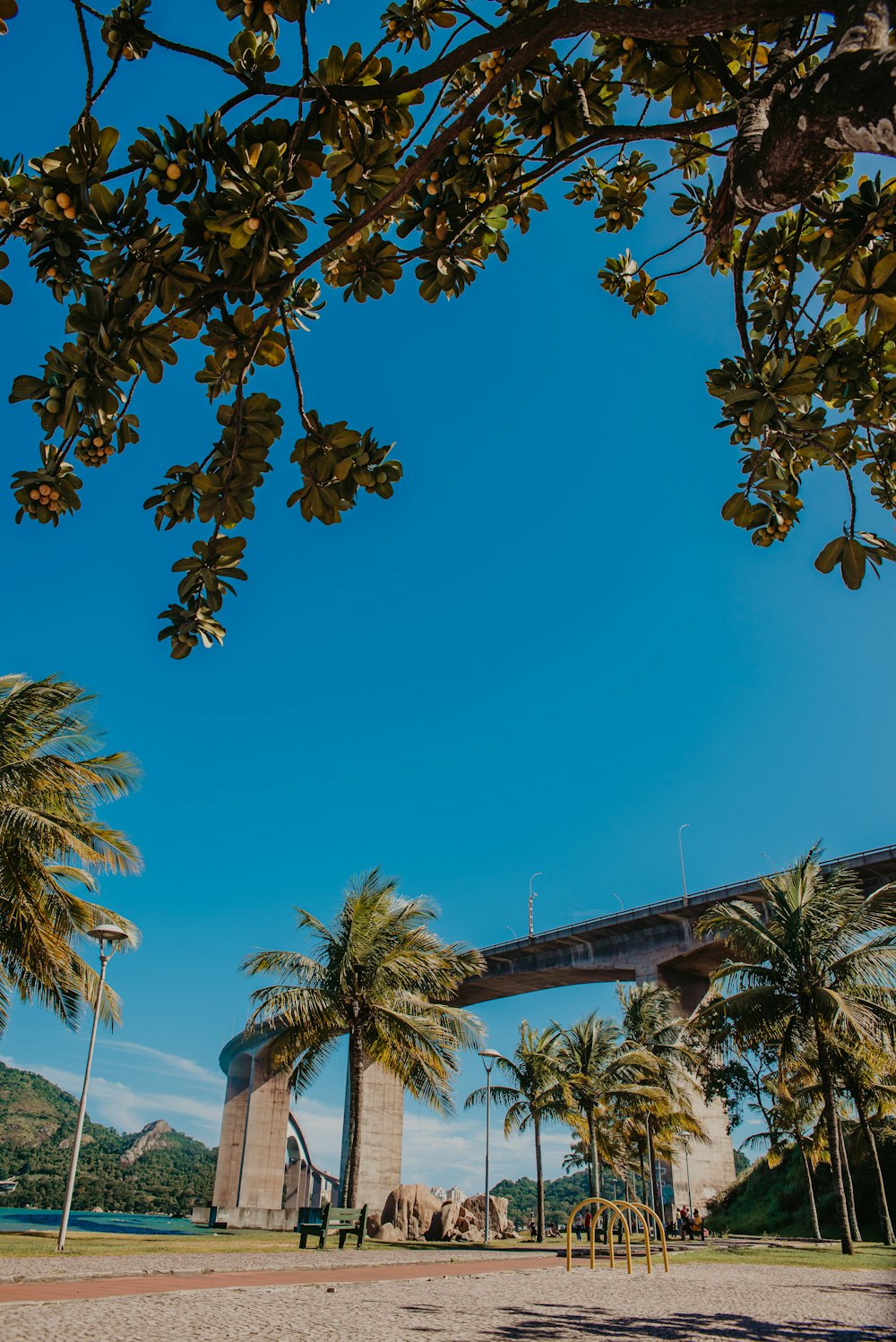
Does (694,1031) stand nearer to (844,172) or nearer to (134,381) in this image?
(844,172)

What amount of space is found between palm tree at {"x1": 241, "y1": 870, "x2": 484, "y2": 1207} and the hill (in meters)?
19.5

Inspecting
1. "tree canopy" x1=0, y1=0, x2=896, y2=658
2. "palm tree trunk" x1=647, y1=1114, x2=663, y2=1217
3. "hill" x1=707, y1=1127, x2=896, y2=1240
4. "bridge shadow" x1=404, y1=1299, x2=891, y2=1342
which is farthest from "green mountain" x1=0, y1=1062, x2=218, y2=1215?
"tree canopy" x1=0, y1=0, x2=896, y2=658

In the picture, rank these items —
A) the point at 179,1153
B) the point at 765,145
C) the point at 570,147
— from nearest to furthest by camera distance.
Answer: the point at 765,145, the point at 570,147, the point at 179,1153

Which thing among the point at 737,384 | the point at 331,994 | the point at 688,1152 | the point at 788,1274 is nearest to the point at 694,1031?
the point at 788,1274

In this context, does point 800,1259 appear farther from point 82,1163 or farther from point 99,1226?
point 82,1163

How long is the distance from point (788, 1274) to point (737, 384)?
555 inches

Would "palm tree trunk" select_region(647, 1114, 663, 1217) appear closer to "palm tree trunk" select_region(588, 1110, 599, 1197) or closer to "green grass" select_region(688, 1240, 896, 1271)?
"palm tree trunk" select_region(588, 1110, 599, 1197)

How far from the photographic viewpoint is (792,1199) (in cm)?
3881

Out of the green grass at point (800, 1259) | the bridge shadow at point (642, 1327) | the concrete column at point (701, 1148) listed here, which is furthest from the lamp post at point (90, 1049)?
the concrete column at point (701, 1148)

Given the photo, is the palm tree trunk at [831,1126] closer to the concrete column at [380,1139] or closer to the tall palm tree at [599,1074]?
the tall palm tree at [599,1074]

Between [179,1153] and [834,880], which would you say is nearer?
[834,880]

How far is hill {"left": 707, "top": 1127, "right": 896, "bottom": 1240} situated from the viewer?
104 ft

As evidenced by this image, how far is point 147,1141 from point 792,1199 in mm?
63179

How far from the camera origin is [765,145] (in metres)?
2.50
